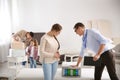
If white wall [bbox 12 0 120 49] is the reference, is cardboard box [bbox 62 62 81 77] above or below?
below

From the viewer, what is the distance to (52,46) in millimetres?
3418

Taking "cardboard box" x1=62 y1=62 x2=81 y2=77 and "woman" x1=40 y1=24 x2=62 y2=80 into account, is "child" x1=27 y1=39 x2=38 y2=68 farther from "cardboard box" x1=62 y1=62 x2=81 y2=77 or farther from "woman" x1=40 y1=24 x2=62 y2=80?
"woman" x1=40 y1=24 x2=62 y2=80

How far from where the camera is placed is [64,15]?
7777 mm

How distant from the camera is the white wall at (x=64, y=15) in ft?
25.2

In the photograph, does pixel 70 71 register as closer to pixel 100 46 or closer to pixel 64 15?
pixel 100 46

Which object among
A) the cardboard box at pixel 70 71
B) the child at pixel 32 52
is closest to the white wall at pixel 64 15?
the child at pixel 32 52

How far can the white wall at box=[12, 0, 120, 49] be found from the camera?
7.68 metres

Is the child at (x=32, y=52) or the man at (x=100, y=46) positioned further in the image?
the child at (x=32, y=52)

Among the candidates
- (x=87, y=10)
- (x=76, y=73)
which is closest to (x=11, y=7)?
(x=87, y=10)

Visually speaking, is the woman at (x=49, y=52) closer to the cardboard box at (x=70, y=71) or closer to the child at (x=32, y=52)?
the cardboard box at (x=70, y=71)

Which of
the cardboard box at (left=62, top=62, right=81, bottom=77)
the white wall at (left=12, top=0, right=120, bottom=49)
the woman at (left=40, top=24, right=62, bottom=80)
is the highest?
the white wall at (left=12, top=0, right=120, bottom=49)

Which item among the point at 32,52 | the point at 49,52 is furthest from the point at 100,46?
the point at 32,52

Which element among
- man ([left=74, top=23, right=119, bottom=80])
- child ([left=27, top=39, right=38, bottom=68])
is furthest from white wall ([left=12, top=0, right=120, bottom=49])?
man ([left=74, top=23, right=119, bottom=80])

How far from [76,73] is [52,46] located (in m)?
0.70
